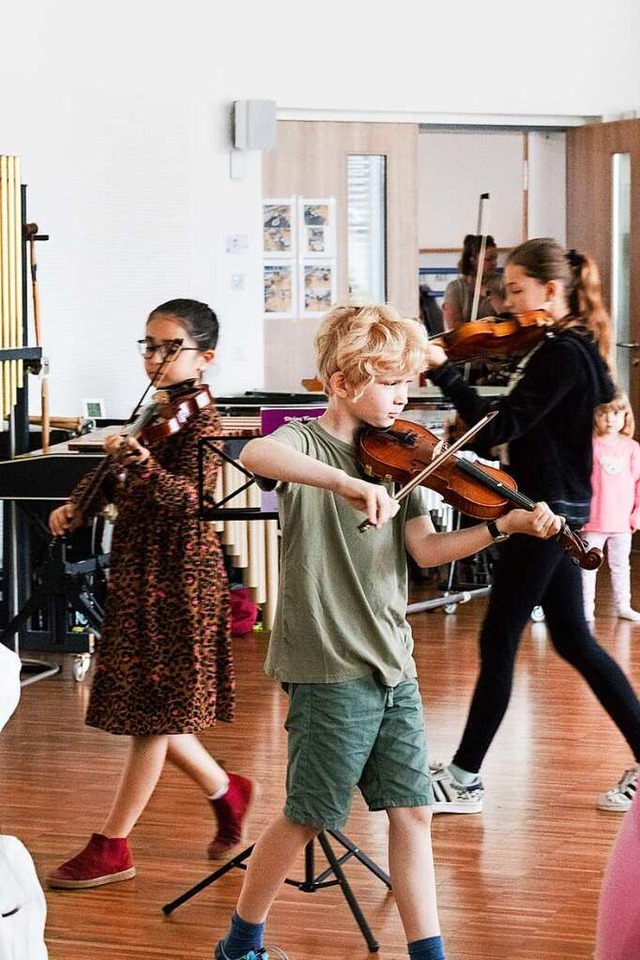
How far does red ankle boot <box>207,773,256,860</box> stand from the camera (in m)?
3.68

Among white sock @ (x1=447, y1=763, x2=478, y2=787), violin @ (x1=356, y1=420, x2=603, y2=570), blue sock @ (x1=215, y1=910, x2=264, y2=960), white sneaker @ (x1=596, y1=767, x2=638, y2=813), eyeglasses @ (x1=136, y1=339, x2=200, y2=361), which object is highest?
eyeglasses @ (x1=136, y1=339, x2=200, y2=361)

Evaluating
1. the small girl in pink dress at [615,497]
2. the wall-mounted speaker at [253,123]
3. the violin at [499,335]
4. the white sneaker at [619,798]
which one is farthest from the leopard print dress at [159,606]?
the wall-mounted speaker at [253,123]

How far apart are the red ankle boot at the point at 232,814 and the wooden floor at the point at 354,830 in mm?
57

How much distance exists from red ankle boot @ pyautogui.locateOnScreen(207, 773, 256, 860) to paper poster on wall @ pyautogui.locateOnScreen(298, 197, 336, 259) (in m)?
4.84

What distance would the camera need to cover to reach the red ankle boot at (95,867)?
3.52 m

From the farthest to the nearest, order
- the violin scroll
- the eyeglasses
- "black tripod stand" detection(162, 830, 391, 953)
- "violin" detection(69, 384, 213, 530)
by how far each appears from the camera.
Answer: the eyeglasses, "violin" detection(69, 384, 213, 530), "black tripod stand" detection(162, 830, 391, 953), the violin scroll

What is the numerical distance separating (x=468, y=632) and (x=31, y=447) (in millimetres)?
1924

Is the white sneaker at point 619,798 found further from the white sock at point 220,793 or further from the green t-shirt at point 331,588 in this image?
the green t-shirt at point 331,588

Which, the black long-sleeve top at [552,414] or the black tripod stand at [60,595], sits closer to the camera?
the black long-sleeve top at [552,414]

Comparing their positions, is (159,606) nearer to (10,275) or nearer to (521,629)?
(521,629)

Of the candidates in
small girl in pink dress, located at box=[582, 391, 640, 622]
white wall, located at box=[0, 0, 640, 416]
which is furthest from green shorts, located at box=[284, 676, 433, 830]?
white wall, located at box=[0, 0, 640, 416]

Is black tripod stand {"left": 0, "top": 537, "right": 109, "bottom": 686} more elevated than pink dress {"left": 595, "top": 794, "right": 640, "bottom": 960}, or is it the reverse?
pink dress {"left": 595, "top": 794, "right": 640, "bottom": 960}

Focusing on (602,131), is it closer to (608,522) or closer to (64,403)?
(608,522)

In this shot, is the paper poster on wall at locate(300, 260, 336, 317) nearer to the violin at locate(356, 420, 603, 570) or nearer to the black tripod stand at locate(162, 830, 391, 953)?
the black tripod stand at locate(162, 830, 391, 953)
